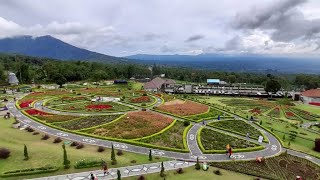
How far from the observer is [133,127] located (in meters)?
46.3

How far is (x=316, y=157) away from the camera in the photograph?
40906 mm

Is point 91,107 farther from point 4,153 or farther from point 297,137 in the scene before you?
point 297,137

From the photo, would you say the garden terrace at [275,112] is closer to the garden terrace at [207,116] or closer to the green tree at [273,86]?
the garden terrace at [207,116]

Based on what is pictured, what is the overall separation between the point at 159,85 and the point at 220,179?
9043cm

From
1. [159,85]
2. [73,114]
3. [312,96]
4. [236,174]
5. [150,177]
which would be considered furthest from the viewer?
[159,85]

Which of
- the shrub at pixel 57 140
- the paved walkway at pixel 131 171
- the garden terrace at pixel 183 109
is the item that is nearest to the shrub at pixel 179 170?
the paved walkway at pixel 131 171

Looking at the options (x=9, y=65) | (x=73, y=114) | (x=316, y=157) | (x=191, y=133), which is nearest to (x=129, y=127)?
(x=191, y=133)

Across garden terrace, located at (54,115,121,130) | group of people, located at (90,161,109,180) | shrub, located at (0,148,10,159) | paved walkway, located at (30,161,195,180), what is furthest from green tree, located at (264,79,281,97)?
shrub, located at (0,148,10,159)

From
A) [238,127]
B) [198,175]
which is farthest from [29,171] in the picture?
[238,127]

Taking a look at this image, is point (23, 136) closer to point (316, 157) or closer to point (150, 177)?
point (150, 177)

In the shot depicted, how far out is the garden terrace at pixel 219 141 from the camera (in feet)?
132

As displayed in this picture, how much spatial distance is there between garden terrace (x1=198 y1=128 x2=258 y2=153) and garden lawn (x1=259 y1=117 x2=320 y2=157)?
809 cm

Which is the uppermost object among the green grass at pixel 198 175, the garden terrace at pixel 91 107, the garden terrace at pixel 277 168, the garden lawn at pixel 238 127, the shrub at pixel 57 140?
the garden terrace at pixel 91 107

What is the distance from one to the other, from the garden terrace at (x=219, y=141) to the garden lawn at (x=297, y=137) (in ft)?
26.5
